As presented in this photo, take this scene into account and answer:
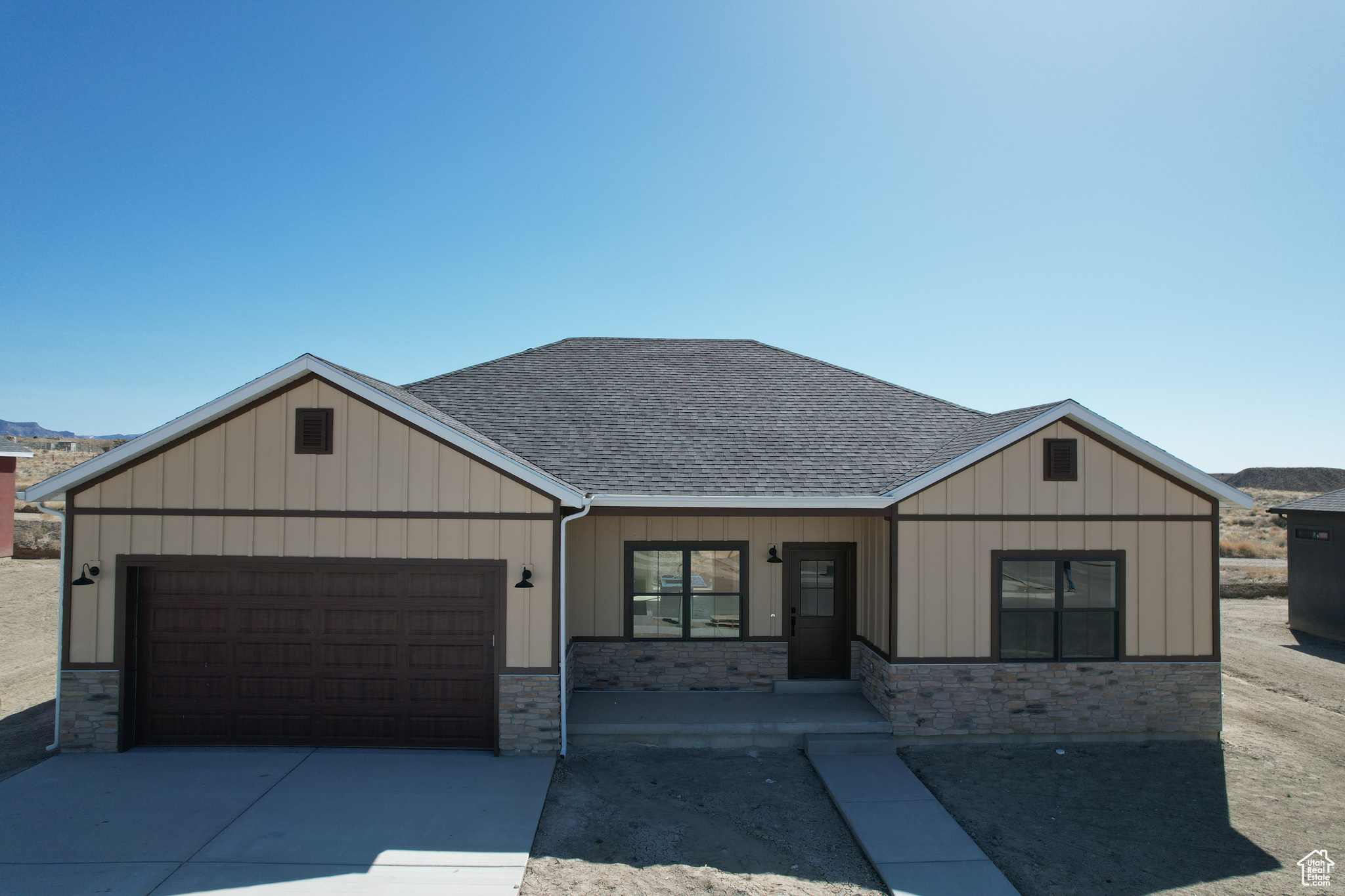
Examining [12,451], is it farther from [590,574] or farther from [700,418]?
[700,418]

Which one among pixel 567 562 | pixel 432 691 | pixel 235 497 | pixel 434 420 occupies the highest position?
pixel 434 420

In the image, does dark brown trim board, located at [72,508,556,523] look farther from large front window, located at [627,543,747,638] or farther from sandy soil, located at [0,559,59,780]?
sandy soil, located at [0,559,59,780]

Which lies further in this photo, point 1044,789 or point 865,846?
point 1044,789

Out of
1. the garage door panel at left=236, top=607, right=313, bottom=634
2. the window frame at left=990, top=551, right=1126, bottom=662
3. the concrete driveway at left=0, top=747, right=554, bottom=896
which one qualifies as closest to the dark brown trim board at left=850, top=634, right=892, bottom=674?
the window frame at left=990, top=551, right=1126, bottom=662

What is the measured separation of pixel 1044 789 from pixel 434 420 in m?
7.99

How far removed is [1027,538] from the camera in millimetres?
8805

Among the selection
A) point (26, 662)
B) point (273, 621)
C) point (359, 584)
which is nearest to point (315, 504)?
point (359, 584)

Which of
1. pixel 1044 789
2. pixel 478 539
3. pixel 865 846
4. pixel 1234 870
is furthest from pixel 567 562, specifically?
pixel 1234 870

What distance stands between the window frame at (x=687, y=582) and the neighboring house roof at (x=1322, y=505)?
13957 millimetres

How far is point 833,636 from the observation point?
1024cm

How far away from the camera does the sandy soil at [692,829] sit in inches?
227

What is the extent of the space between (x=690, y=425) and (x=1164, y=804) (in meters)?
7.36

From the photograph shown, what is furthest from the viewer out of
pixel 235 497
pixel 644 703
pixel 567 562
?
pixel 567 562

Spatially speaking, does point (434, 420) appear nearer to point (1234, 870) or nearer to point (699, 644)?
point (699, 644)
